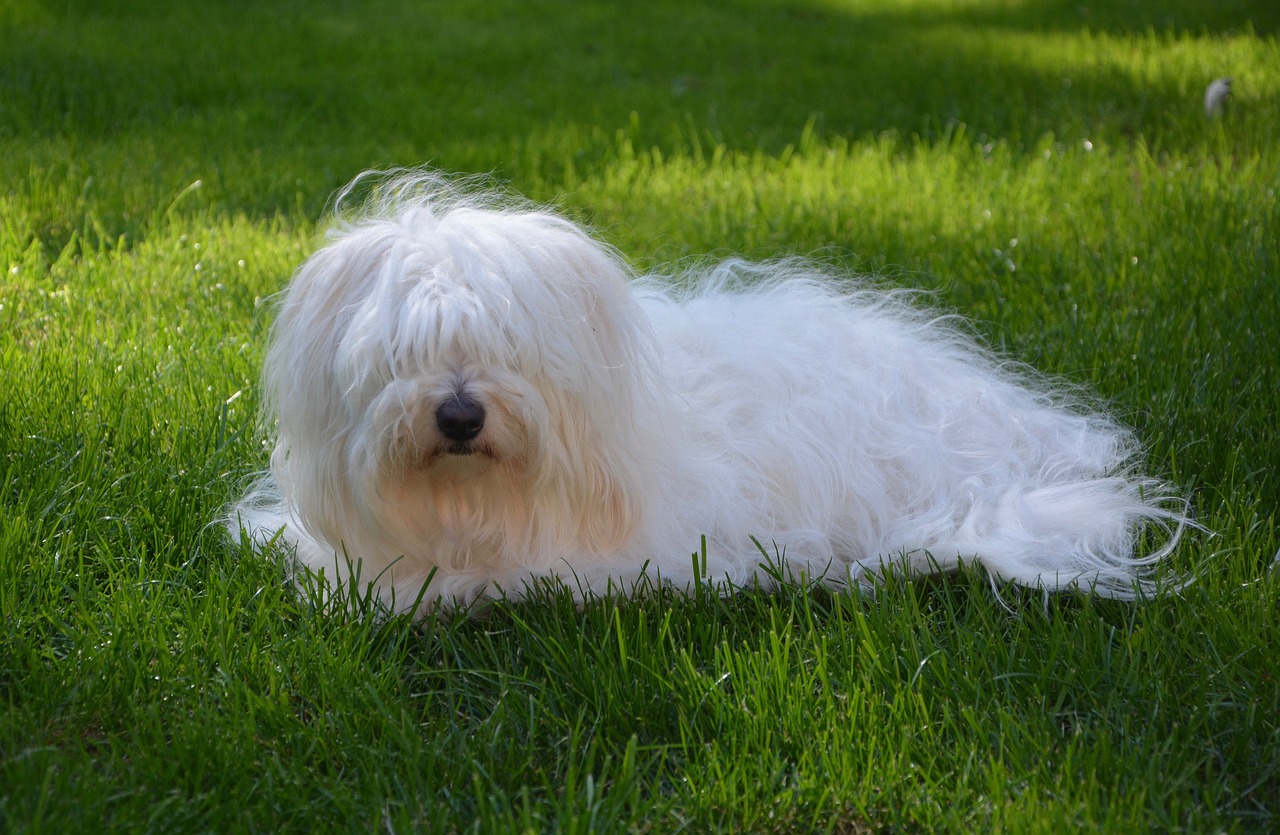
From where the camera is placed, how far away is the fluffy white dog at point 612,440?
221cm

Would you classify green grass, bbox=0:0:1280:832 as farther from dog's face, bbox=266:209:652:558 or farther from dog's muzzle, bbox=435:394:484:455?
dog's muzzle, bbox=435:394:484:455

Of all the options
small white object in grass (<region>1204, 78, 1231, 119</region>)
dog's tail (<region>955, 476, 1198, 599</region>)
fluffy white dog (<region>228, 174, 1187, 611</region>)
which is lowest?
dog's tail (<region>955, 476, 1198, 599</region>)

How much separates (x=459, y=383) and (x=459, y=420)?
0.08 meters

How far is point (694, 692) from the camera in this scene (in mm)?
2119

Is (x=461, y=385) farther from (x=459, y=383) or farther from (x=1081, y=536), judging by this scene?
(x=1081, y=536)

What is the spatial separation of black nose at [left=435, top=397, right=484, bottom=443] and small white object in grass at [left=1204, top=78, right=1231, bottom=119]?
4.85m

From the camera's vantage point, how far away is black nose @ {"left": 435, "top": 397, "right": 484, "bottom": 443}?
84.0 inches

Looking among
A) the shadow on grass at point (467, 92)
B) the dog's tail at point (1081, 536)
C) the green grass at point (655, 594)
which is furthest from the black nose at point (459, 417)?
the shadow on grass at point (467, 92)

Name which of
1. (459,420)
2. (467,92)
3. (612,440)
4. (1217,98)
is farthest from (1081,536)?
(467,92)

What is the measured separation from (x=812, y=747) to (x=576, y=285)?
0.99 metres

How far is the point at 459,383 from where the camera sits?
7.11 ft

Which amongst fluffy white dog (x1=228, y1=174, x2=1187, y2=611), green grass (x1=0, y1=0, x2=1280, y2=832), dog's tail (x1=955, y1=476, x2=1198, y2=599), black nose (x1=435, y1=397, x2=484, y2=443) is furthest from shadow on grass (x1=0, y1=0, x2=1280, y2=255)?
dog's tail (x1=955, y1=476, x2=1198, y2=599)

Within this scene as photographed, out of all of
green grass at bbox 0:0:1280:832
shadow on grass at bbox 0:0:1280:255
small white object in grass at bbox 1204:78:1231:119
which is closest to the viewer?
green grass at bbox 0:0:1280:832

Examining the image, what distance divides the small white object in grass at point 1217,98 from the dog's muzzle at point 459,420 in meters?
4.85
